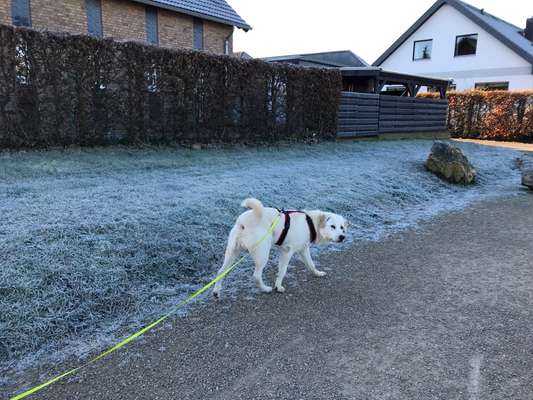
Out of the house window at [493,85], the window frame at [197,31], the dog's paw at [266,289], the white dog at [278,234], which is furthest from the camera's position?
the house window at [493,85]

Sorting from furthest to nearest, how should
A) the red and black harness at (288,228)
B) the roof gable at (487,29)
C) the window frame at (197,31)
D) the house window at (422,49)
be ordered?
the house window at (422,49), the roof gable at (487,29), the window frame at (197,31), the red and black harness at (288,228)

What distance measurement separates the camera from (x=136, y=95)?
29.2 ft

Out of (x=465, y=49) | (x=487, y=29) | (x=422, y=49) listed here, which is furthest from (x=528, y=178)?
(x=422, y=49)

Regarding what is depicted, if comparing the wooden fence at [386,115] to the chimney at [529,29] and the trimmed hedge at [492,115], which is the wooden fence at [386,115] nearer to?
the trimmed hedge at [492,115]

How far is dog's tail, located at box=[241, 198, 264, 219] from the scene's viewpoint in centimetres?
323

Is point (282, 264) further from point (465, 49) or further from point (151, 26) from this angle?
point (465, 49)

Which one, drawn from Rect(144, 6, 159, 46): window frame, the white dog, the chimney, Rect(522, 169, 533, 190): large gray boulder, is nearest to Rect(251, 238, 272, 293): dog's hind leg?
the white dog

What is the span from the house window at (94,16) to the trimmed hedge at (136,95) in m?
7.31

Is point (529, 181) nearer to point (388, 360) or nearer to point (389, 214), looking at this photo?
point (389, 214)

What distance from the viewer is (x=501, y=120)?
19.0 metres

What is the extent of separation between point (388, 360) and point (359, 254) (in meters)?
2.19

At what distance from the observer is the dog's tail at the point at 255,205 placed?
127 inches

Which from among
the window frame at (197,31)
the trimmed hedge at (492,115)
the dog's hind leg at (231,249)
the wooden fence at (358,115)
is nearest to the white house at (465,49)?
the trimmed hedge at (492,115)

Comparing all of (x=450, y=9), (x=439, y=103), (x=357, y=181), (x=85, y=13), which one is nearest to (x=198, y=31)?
(x=85, y=13)
